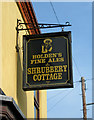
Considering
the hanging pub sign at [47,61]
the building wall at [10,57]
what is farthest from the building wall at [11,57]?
the hanging pub sign at [47,61]

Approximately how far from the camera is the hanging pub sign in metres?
10.9

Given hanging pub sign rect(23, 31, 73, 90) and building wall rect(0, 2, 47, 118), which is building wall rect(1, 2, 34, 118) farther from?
hanging pub sign rect(23, 31, 73, 90)

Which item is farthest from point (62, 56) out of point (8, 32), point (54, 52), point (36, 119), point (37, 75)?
point (36, 119)

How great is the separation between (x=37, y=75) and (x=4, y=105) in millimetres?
2631

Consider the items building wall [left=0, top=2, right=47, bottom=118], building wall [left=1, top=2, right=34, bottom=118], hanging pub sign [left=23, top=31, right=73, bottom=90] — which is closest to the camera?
building wall [left=0, top=2, right=47, bottom=118]

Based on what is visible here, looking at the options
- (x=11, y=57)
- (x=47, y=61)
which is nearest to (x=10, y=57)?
(x=11, y=57)

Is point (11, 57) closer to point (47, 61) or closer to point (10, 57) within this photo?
point (10, 57)

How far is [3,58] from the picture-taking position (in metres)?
10.2

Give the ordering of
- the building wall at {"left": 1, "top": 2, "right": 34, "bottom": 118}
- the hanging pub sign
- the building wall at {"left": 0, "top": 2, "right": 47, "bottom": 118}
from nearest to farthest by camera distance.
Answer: the building wall at {"left": 0, "top": 2, "right": 47, "bottom": 118} < the building wall at {"left": 1, "top": 2, "right": 34, "bottom": 118} < the hanging pub sign

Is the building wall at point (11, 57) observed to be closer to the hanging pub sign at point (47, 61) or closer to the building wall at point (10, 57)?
the building wall at point (10, 57)

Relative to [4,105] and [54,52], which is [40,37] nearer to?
[54,52]

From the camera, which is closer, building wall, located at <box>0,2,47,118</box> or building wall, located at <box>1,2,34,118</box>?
building wall, located at <box>0,2,47,118</box>

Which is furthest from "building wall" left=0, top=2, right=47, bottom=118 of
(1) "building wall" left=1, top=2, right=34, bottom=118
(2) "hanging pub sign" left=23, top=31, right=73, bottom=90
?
(2) "hanging pub sign" left=23, top=31, right=73, bottom=90

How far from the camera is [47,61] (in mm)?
11234
